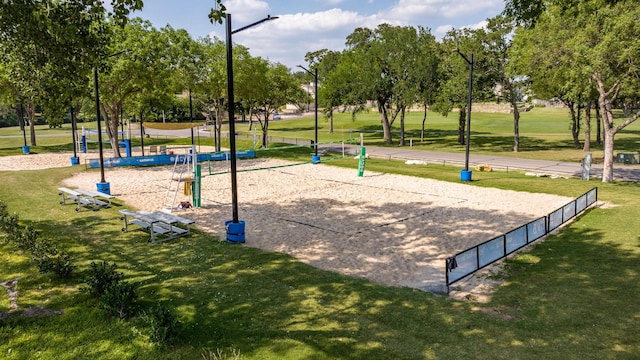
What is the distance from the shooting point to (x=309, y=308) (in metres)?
9.54

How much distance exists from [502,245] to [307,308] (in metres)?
6.61

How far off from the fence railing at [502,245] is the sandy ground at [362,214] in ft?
1.38

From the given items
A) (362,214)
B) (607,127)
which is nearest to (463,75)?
(607,127)

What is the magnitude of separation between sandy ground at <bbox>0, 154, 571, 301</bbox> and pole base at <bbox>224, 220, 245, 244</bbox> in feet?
1.05

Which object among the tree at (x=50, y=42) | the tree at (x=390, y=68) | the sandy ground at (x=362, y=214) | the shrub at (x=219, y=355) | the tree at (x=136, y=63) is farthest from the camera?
the tree at (x=390, y=68)

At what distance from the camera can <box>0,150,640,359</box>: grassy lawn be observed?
25.6 ft

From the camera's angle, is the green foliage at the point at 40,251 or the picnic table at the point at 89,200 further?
the picnic table at the point at 89,200

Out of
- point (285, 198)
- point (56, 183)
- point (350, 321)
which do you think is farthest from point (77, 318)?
A: point (56, 183)

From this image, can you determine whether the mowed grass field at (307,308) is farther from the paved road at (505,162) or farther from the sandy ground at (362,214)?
the paved road at (505,162)

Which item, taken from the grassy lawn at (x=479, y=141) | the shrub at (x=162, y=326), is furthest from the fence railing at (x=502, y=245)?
the grassy lawn at (x=479, y=141)

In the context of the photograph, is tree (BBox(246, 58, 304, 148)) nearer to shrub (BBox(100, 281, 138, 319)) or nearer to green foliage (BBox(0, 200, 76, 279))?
green foliage (BBox(0, 200, 76, 279))

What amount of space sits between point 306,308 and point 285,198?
12.6 metres

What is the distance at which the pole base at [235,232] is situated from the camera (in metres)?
14.5

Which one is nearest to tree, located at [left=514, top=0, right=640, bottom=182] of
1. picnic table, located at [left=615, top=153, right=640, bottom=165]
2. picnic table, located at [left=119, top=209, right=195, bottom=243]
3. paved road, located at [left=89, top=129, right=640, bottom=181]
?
paved road, located at [left=89, top=129, right=640, bottom=181]
